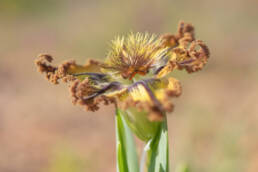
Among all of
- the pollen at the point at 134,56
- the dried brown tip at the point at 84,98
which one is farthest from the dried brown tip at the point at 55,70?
the pollen at the point at 134,56

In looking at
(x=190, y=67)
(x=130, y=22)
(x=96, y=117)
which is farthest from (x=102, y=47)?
(x=190, y=67)

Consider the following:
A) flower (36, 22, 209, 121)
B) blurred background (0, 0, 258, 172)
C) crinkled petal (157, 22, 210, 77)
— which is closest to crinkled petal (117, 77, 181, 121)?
flower (36, 22, 209, 121)

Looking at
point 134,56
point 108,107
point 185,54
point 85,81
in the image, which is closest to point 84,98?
point 85,81

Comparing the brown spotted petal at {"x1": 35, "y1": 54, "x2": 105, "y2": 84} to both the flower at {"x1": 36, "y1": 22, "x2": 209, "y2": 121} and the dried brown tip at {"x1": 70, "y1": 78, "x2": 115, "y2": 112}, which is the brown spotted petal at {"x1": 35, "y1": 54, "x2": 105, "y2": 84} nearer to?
the flower at {"x1": 36, "y1": 22, "x2": 209, "y2": 121}

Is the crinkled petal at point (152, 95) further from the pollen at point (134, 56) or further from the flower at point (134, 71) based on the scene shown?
the pollen at point (134, 56)

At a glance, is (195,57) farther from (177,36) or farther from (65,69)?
(65,69)

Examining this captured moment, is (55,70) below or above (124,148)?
above
